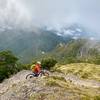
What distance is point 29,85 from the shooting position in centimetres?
4131

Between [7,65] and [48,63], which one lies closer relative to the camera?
[7,65]

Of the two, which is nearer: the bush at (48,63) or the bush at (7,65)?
the bush at (7,65)

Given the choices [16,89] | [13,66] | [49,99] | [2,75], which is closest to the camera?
[49,99]

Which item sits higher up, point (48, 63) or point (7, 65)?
point (48, 63)

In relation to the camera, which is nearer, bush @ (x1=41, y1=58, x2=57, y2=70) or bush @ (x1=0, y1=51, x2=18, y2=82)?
bush @ (x1=0, y1=51, x2=18, y2=82)

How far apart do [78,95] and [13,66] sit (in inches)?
3822

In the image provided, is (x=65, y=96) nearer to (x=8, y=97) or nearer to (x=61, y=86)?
(x=61, y=86)

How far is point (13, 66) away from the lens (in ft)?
436

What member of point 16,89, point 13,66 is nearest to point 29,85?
point 16,89

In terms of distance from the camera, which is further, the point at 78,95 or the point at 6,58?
the point at 6,58

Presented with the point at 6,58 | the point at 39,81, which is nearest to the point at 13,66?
the point at 6,58

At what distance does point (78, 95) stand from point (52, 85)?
4316 millimetres

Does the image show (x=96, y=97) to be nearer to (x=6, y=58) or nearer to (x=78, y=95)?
(x=78, y=95)

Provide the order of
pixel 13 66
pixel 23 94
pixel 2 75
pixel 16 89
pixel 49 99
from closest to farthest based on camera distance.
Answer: pixel 49 99, pixel 23 94, pixel 16 89, pixel 2 75, pixel 13 66
